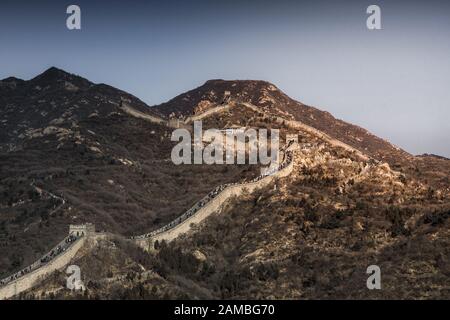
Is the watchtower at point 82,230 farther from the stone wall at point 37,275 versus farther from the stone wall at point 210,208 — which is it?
the stone wall at point 210,208

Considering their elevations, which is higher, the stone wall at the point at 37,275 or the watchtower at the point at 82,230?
the watchtower at the point at 82,230

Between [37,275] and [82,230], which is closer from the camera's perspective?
[37,275]

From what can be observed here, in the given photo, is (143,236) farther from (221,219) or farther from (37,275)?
(37,275)

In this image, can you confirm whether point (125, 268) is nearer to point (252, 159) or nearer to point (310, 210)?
point (310, 210)

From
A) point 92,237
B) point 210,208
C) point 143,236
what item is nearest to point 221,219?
point 210,208

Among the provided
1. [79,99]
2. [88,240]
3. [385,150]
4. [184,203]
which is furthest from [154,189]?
[385,150]

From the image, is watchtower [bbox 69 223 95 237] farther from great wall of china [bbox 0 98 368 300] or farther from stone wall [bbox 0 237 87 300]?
stone wall [bbox 0 237 87 300]

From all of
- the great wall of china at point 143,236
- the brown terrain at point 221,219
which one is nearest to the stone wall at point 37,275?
the great wall of china at point 143,236

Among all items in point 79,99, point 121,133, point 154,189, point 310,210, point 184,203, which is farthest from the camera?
point 79,99

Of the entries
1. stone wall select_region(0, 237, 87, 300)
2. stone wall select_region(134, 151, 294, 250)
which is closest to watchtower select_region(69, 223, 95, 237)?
stone wall select_region(0, 237, 87, 300)
